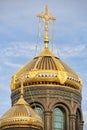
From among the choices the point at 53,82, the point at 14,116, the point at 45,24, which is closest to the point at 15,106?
the point at 14,116

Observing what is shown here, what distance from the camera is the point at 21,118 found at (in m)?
68.4

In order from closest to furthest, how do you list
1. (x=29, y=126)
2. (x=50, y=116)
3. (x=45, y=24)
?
(x=29, y=126)
(x=50, y=116)
(x=45, y=24)

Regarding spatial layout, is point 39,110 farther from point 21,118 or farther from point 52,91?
point 21,118

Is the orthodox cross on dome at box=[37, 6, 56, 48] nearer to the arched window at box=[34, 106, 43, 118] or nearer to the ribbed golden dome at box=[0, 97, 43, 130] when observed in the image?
the arched window at box=[34, 106, 43, 118]

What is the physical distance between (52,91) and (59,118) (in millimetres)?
2853

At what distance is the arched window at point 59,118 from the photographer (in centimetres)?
7438

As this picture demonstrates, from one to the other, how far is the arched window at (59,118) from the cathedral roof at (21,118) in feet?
16.7

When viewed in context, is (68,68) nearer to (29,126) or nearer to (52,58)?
(52,58)

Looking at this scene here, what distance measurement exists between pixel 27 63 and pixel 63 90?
546 centimetres

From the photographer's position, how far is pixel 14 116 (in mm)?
68812

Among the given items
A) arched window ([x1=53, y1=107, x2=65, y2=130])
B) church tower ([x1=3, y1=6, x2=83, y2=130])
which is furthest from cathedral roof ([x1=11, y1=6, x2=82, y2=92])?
arched window ([x1=53, y1=107, x2=65, y2=130])

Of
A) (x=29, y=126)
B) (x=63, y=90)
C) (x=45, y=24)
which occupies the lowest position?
(x=29, y=126)

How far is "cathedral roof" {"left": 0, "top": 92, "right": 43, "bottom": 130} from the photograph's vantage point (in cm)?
6838

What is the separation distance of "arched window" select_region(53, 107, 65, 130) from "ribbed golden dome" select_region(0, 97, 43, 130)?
5.11 meters
